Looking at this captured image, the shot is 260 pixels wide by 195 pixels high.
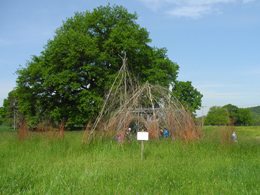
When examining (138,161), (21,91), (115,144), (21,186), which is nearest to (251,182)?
(138,161)

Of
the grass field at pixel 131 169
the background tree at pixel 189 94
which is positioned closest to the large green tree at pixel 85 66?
the grass field at pixel 131 169

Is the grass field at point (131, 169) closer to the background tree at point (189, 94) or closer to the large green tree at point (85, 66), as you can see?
the large green tree at point (85, 66)

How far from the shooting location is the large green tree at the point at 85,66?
2081 cm

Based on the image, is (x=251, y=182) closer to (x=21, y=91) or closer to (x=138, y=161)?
(x=138, y=161)

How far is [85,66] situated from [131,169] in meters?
16.0

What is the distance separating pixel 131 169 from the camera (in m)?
5.56

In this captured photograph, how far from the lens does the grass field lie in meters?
4.40

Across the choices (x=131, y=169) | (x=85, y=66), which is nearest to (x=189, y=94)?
(x=85, y=66)

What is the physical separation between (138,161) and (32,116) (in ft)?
64.2

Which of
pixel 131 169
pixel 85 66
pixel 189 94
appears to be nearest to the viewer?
pixel 131 169

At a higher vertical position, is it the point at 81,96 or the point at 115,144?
the point at 81,96

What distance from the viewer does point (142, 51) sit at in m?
22.8

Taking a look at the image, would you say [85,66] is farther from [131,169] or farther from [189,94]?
[189,94]

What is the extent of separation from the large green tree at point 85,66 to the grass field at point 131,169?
11713mm
